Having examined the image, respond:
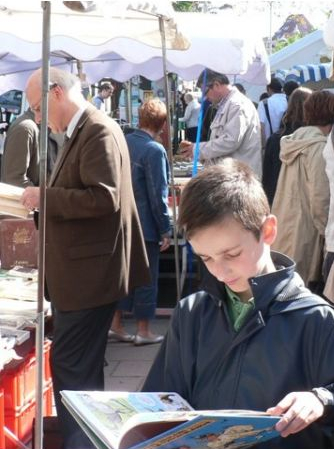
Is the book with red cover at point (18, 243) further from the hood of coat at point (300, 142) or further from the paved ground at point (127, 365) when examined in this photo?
the hood of coat at point (300, 142)

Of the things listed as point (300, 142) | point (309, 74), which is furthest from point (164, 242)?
point (309, 74)

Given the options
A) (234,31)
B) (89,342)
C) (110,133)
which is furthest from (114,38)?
(89,342)

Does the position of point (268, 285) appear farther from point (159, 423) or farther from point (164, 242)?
point (164, 242)

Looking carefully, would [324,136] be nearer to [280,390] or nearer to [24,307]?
[24,307]

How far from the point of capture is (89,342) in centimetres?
367

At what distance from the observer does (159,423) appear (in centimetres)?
154

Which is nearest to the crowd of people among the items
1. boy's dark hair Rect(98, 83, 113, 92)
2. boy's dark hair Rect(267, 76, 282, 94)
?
boy's dark hair Rect(267, 76, 282, 94)

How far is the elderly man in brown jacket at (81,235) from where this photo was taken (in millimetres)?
3502

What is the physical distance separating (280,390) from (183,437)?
0.83 feet

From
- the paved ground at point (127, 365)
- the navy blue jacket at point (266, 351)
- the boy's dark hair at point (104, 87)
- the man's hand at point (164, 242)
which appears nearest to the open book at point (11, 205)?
the navy blue jacket at point (266, 351)

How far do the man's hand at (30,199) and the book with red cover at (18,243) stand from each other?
1246 millimetres

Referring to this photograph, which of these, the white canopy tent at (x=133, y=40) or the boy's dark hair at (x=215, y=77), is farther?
the boy's dark hair at (x=215, y=77)

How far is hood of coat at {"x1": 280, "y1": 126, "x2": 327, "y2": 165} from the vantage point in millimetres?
5181

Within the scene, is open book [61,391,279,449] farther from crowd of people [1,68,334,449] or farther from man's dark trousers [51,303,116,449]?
man's dark trousers [51,303,116,449]
